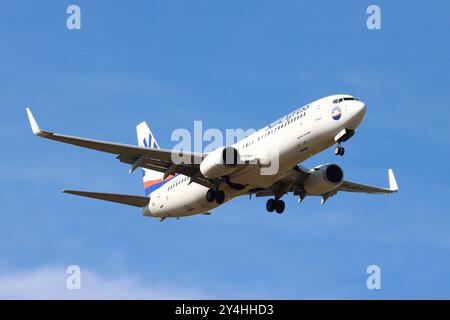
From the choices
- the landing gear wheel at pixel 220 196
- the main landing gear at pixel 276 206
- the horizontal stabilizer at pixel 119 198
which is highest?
the horizontal stabilizer at pixel 119 198

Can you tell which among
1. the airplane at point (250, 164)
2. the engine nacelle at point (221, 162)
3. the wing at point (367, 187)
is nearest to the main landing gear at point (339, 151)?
the airplane at point (250, 164)

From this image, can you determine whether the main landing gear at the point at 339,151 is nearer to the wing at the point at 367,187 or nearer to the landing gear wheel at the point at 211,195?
the landing gear wheel at the point at 211,195

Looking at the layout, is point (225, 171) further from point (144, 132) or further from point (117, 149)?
point (144, 132)

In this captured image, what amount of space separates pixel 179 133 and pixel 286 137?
647cm

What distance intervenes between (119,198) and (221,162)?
445 inches

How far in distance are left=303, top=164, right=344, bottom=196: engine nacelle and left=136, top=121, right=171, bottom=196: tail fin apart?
10673 millimetres

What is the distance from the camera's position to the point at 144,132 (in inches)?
3044

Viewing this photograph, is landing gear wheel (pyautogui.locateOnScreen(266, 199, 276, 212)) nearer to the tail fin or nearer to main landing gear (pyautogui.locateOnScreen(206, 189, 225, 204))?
main landing gear (pyautogui.locateOnScreen(206, 189, 225, 204))

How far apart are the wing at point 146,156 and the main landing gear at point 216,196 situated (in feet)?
2.03

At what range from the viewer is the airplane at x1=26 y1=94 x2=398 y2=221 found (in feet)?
187

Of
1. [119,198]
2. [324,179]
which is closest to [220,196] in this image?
[324,179]

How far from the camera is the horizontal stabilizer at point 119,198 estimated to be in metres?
64.5

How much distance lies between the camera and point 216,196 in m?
62.1
